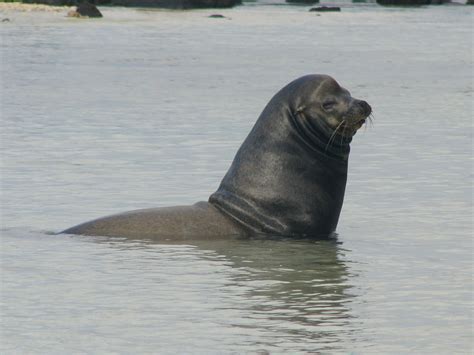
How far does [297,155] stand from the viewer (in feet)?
38.6

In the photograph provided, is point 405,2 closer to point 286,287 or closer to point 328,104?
point 328,104

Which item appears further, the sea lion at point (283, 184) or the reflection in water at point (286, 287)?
the sea lion at point (283, 184)

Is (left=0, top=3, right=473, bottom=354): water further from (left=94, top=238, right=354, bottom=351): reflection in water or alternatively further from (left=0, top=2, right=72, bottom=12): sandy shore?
(left=0, top=2, right=72, bottom=12): sandy shore

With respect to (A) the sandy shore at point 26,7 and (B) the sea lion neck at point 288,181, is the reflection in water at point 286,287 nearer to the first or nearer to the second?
(B) the sea lion neck at point 288,181

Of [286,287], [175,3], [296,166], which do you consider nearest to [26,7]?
[175,3]

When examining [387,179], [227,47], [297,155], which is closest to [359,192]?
[387,179]

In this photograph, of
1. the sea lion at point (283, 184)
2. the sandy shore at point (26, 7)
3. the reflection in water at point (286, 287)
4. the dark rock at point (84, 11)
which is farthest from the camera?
the sandy shore at point (26, 7)

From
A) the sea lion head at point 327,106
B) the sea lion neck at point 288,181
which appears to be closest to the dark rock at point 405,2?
the sea lion head at point 327,106

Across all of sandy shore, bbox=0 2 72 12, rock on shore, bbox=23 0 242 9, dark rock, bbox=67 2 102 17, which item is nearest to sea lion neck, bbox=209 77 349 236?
dark rock, bbox=67 2 102 17

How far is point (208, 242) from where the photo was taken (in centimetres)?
1149

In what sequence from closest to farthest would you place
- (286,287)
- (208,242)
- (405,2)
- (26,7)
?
(286,287) → (208,242) → (26,7) → (405,2)

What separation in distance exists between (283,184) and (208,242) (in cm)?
70

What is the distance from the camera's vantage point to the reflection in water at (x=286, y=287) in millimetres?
8555

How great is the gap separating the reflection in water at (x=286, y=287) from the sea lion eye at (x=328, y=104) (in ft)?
3.22
